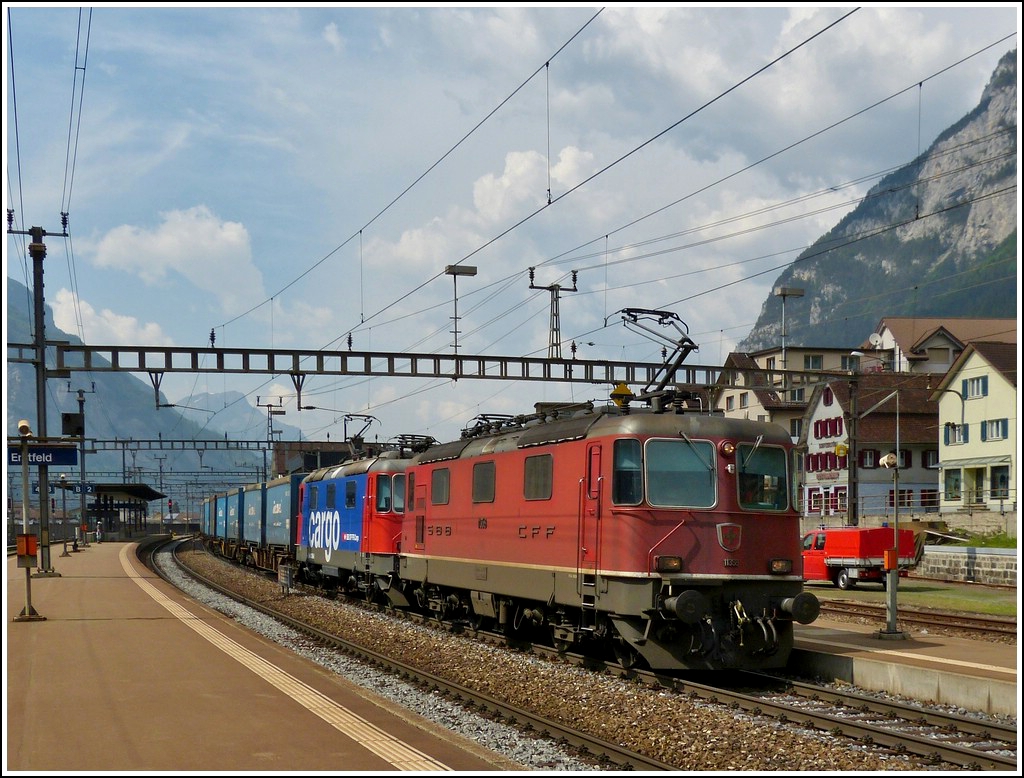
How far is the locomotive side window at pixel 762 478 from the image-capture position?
14891 millimetres

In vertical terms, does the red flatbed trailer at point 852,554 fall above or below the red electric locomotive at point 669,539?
below

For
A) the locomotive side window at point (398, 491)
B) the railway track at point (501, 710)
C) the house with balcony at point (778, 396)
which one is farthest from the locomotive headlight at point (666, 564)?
the house with balcony at point (778, 396)

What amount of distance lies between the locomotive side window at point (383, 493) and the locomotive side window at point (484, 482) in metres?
6.25

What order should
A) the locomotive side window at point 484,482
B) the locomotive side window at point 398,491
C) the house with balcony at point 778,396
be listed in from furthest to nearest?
1. the house with balcony at point 778,396
2. the locomotive side window at point 398,491
3. the locomotive side window at point 484,482

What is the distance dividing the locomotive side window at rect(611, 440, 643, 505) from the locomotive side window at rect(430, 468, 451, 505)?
7.09 metres

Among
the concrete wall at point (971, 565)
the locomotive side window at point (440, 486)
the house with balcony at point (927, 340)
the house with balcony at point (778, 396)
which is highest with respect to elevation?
the house with balcony at point (927, 340)

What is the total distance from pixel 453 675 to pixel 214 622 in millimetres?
8064

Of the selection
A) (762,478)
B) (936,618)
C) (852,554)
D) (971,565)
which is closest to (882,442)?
(971,565)

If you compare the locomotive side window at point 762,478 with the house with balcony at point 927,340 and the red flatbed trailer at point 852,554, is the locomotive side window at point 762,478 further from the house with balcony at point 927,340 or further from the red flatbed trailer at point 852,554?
the house with balcony at point 927,340

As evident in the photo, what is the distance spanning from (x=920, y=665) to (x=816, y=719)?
136 inches

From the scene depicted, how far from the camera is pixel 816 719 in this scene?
11.6 m

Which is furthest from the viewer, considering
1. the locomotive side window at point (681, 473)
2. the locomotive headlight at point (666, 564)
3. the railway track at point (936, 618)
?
the railway track at point (936, 618)

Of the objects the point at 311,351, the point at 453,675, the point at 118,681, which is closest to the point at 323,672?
the point at 453,675

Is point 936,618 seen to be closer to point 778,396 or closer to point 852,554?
point 852,554
